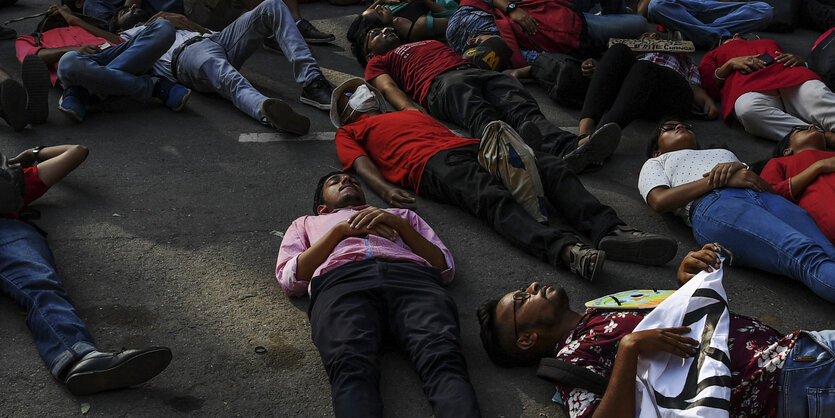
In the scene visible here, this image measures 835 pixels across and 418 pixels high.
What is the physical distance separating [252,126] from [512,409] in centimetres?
329

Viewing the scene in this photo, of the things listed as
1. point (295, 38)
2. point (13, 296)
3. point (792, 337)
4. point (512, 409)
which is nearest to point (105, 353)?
point (13, 296)

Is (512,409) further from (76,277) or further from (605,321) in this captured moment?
(76,277)

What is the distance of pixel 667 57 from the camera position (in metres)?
6.16

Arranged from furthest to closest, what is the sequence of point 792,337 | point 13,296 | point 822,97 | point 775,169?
point 822,97 → point 775,169 → point 13,296 → point 792,337

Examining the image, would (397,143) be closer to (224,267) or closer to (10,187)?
(224,267)

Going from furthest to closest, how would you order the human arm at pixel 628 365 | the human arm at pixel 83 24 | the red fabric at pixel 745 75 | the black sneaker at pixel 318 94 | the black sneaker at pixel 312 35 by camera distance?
the black sneaker at pixel 312 35
the human arm at pixel 83 24
the black sneaker at pixel 318 94
the red fabric at pixel 745 75
the human arm at pixel 628 365

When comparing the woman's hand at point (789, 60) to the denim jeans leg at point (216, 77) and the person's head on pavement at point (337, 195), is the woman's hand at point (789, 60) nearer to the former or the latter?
the person's head on pavement at point (337, 195)

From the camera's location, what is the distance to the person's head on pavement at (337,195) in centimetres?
413

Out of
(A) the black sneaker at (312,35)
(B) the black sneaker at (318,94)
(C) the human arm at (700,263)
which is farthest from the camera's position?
(A) the black sneaker at (312,35)

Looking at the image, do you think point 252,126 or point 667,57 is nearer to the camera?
point 252,126

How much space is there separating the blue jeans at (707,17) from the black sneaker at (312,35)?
2.91 meters

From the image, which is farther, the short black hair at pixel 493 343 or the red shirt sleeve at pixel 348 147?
the red shirt sleeve at pixel 348 147

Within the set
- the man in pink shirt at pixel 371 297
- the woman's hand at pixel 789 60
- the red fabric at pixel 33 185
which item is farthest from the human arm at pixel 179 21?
the woman's hand at pixel 789 60

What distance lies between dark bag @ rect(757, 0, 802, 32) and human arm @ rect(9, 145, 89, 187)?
6549 millimetres
